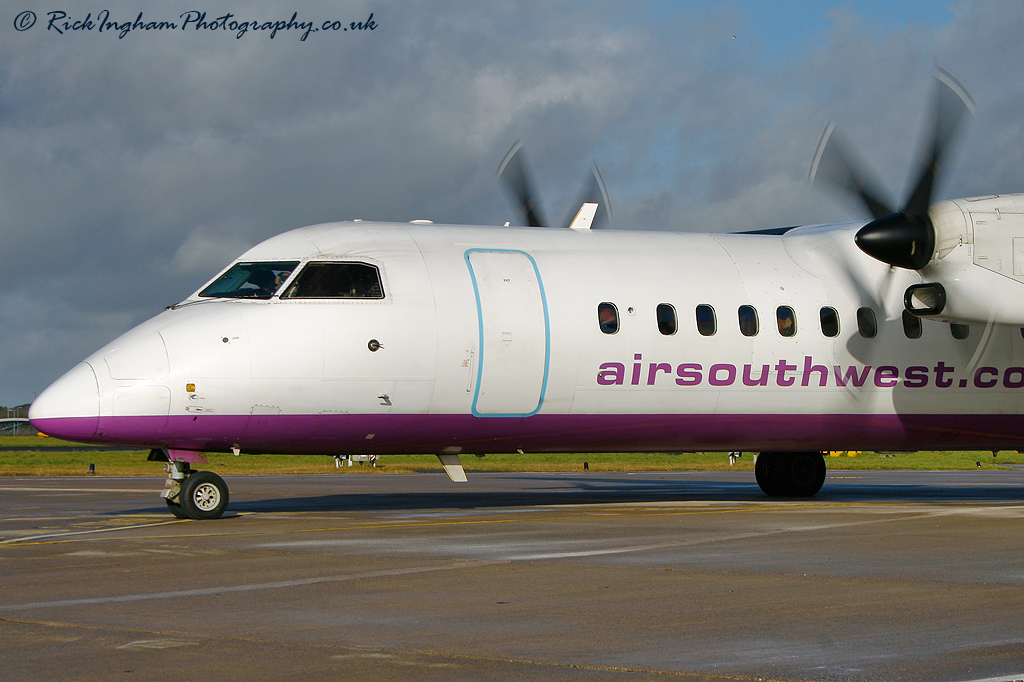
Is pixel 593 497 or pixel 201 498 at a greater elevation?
pixel 593 497

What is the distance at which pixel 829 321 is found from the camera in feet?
66.2

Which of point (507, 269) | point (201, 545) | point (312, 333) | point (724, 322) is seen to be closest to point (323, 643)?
point (201, 545)

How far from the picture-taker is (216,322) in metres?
16.6

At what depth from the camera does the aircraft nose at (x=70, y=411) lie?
1570cm

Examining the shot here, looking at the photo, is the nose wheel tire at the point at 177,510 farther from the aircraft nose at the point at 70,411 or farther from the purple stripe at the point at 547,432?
the aircraft nose at the point at 70,411

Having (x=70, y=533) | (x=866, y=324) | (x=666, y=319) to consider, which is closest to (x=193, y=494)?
(x=70, y=533)

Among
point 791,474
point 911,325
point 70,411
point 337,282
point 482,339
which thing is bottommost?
point 70,411

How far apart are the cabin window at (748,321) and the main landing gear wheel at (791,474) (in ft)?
18.2

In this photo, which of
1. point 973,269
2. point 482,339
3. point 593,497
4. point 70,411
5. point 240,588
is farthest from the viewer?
point 593,497

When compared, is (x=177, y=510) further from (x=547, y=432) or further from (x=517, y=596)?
(x=517, y=596)

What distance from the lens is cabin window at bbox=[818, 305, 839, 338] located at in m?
20.2

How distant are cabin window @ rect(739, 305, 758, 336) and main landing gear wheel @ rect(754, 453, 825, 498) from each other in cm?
554

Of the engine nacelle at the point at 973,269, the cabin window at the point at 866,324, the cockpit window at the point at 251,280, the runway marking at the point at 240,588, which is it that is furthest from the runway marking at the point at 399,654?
the cabin window at the point at 866,324

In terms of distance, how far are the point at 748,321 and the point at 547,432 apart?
4.08m
